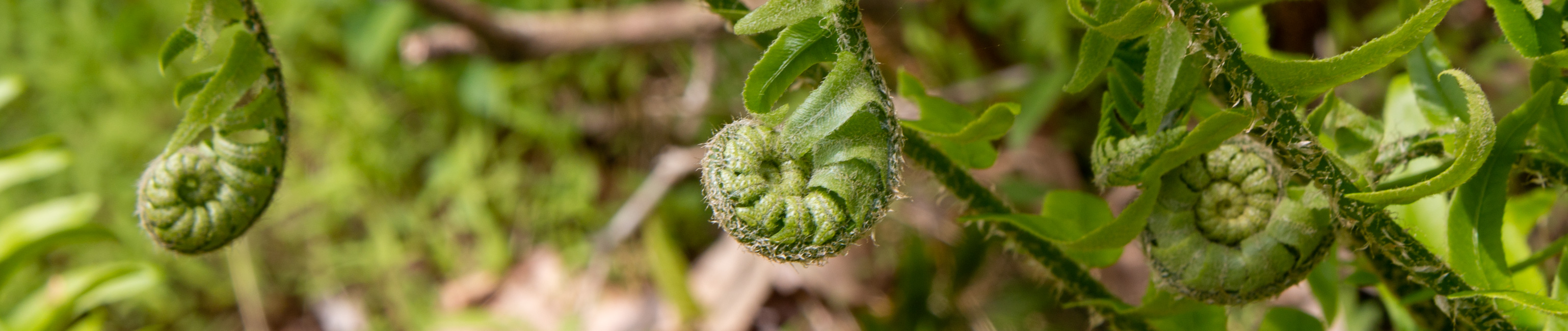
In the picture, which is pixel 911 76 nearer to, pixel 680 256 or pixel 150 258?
pixel 680 256

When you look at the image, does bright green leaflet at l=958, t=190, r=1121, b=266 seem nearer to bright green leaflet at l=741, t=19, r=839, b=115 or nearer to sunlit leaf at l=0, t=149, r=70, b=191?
bright green leaflet at l=741, t=19, r=839, b=115

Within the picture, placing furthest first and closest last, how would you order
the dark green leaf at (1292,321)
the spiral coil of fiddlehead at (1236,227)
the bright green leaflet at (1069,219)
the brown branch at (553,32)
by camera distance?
the brown branch at (553,32) < the dark green leaf at (1292,321) < the bright green leaflet at (1069,219) < the spiral coil of fiddlehead at (1236,227)

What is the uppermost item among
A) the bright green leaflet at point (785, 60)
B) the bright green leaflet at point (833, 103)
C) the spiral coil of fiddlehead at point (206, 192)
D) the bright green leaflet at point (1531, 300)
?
the spiral coil of fiddlehead at point (206, 192)

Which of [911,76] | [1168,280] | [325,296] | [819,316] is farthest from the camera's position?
[325,296]

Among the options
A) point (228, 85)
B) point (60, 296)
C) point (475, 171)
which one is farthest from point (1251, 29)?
point (475, 171)

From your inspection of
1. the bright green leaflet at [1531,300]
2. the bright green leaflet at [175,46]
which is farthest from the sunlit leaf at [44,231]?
the bright green leaflet at [1531,300]

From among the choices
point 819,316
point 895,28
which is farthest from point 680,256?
point 895,28

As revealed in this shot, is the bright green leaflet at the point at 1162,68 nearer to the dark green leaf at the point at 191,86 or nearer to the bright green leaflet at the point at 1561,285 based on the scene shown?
the bright green leaflet at the point at 1561,285
